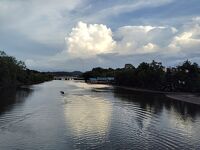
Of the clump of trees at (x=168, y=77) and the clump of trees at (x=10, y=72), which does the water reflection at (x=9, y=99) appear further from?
the clump of trees at (x=168, y=77)

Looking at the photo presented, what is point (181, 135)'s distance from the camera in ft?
124

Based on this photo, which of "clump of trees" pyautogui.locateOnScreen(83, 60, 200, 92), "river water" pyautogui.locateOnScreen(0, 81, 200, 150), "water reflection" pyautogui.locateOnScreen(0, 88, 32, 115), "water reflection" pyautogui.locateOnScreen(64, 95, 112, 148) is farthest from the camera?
"clump of trees" pyautogui.locateOnScreen(83, 60, 200, 92)

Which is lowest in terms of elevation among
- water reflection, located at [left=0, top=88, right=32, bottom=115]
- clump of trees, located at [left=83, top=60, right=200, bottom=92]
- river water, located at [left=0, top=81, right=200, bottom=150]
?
river water, located at [left=0, top=81, right=200, bottom=150]

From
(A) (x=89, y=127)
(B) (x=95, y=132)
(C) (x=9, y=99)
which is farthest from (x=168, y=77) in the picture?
(B) (x=95, y=132)

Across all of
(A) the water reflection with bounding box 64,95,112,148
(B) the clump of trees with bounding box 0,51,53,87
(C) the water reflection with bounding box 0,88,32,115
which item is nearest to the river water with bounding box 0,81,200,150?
(A) the water reflection with bounding box 64,95,112,148

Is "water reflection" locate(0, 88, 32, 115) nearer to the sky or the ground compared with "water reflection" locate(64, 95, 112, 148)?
nearer to the sky

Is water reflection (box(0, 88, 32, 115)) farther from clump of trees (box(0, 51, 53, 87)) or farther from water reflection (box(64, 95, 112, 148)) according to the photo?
clump of trees (box(0, 51, 53, 87))

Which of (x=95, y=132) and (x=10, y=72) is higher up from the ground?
(x=10, y=72)

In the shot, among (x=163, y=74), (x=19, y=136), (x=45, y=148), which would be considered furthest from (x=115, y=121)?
(x=163, y=74)

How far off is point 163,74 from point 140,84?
88.8ft

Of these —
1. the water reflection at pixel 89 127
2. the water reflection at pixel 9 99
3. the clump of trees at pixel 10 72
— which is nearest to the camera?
the water reflection at pixel 89 127

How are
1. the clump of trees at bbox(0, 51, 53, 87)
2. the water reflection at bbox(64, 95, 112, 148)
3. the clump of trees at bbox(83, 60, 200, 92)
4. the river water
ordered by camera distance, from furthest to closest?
the clump of trees at bbox(0, 51, 53, 87) → the clump of trees at bbox(83, 60, 200, 92) → the water reflection at bbox(64, 95, 112, 148) → the river water

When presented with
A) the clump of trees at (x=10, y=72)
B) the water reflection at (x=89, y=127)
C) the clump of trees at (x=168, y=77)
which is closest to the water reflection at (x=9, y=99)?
the water reflection at (x=89, y=127)

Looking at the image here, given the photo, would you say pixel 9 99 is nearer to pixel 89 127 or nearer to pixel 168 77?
pixel 89 127
